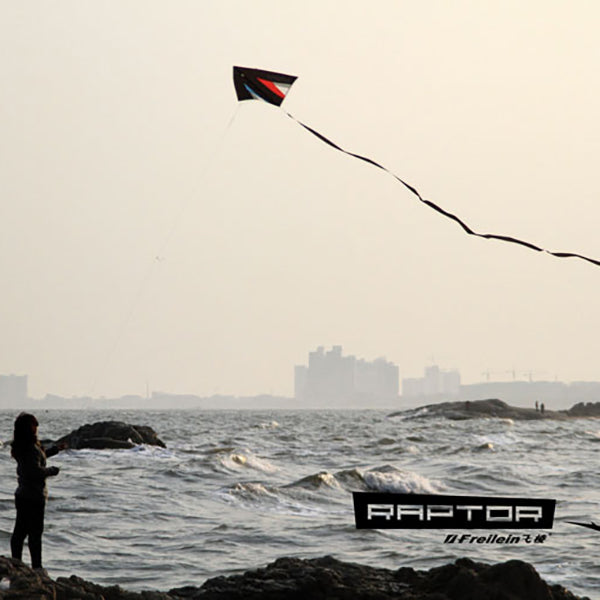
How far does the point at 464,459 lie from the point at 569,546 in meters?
19.6

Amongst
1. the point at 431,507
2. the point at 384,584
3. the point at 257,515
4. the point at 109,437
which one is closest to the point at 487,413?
the point at 109,437

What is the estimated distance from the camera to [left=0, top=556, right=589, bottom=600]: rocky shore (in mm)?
8906

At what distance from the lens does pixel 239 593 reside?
9430mm

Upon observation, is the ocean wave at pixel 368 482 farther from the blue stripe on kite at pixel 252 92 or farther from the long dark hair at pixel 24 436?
the blue stripe on kite at pixel 252 92

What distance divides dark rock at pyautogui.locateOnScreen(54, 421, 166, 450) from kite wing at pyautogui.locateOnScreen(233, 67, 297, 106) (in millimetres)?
30877

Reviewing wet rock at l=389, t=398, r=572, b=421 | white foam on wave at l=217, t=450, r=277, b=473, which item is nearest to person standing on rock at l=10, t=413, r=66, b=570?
white foam on wave at l=217, t=450, r=277, b=473

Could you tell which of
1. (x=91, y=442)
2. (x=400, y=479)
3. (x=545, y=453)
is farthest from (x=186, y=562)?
(x=545, y=453)

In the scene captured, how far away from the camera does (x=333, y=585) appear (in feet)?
30.5

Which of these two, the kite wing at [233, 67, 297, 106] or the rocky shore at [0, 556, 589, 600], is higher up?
the kite wing at [233, 67, 297, 106]

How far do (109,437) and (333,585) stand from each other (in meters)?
33.5

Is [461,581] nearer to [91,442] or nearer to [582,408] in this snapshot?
[91,442]

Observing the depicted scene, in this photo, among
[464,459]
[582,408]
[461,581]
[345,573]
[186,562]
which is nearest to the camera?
[461,581]

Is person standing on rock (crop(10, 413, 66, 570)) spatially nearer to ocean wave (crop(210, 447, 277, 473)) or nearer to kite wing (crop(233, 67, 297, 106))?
kite wing (crop(233, 67, 297, 106))

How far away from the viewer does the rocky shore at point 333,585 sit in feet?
29.2
